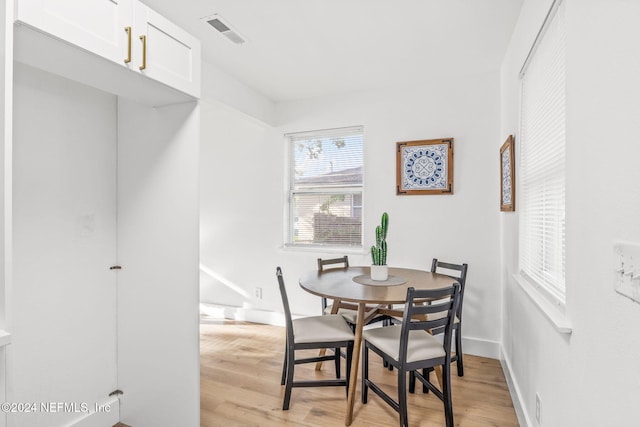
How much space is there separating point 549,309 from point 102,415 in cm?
227

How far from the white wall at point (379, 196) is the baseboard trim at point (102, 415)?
196 cm

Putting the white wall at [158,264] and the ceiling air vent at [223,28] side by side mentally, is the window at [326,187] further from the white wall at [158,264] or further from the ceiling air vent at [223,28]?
the white wall at [158,264]

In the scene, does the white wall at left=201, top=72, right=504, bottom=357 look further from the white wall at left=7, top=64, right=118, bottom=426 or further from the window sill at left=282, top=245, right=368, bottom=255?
the white wall at left=7, top=64, right=118, bottom=426

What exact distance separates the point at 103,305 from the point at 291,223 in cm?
219

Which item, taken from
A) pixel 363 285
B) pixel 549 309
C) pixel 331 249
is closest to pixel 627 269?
pixel 549 309

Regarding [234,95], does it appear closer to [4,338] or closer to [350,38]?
[350,38]

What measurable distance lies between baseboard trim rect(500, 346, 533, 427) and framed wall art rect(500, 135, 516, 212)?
1129mm

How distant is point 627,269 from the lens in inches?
30.7

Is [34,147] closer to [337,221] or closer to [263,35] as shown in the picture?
[263,35]

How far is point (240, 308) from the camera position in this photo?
3.90 meters

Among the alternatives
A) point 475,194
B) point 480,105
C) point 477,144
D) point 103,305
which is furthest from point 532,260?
point 103,305

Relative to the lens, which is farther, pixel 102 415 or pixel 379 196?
pixel 379 196

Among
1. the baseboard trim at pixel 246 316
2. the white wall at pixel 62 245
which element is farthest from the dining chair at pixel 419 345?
the white wall at pixel 62 245

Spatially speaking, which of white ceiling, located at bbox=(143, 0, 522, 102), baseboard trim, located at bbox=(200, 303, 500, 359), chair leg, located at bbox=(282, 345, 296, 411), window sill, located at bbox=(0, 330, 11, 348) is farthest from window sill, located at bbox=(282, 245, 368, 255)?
window sill, located at bbox=(0, 330, 11, 348)
